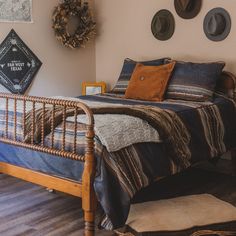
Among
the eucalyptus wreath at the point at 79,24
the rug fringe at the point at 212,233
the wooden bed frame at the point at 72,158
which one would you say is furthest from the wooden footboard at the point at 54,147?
the eucalyptus wreath at the point at 79,24

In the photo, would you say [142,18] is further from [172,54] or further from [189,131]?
[189,131]

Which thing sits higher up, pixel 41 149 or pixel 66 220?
pixel 41 149

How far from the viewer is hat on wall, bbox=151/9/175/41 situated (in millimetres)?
3994

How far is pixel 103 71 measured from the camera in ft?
15.4


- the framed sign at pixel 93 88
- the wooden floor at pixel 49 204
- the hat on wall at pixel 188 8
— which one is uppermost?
the hat on wall at pixel 188 8

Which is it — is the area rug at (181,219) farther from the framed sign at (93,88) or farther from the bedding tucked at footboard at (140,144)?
the framed sign at (93,88)

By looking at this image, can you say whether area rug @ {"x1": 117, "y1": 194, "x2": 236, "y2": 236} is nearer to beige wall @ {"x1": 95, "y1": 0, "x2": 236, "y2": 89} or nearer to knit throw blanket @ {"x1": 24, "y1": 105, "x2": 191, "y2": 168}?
knit throw blanket @ {"x1": 24, "y1": 105, "x2": 191, "y2": 168}

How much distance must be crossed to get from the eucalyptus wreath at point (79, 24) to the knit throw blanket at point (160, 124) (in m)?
1.71

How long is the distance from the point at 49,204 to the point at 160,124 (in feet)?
3.26

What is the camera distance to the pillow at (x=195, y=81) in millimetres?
3437

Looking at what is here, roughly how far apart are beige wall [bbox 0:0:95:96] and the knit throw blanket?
4.73ft

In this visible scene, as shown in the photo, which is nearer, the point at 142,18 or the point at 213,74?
the point at 213,74

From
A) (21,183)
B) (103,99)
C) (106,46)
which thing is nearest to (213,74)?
(103,99)

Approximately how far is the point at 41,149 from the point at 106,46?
7.94 feet
